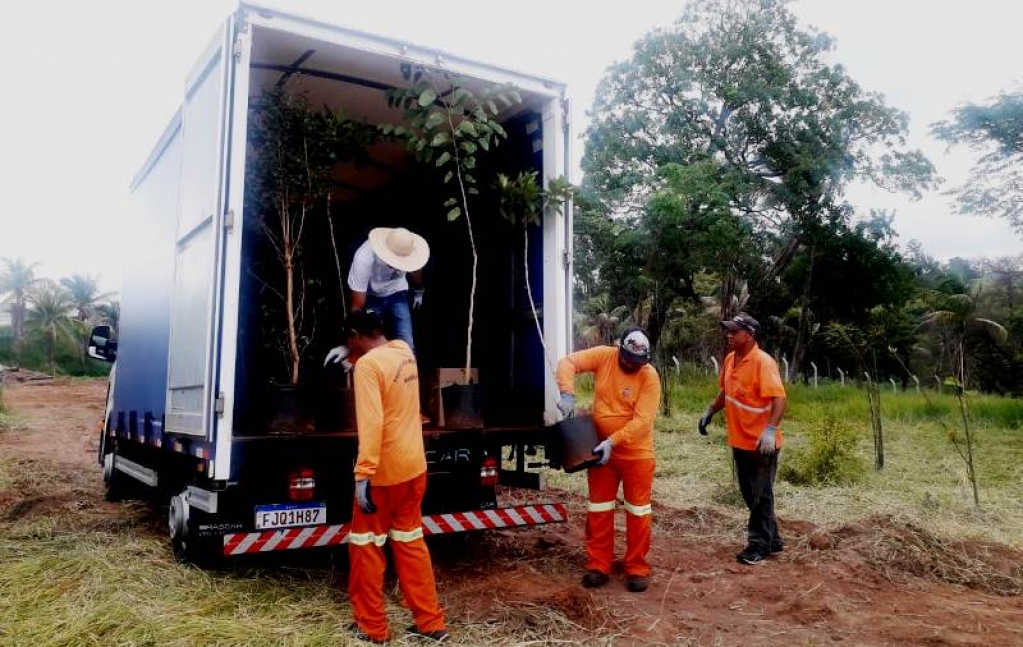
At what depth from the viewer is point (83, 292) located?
4306 centimetres

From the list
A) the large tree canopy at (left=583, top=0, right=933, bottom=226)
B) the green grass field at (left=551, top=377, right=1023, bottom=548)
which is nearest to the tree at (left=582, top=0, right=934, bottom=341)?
the large tree canopy at (left=583, top=0, right=933, bottom=226)

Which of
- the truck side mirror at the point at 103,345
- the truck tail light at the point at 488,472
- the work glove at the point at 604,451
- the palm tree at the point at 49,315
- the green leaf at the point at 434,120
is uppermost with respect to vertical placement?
the palm tree at the point at 49,315

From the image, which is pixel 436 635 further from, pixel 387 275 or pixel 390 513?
pixel 387 275

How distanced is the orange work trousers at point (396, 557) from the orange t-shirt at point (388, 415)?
96 millimetres

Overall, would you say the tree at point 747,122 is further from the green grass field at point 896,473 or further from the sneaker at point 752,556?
the sneaker at point 752,556

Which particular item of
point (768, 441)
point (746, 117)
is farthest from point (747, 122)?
point (768, 441)

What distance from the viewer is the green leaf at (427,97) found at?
519cm

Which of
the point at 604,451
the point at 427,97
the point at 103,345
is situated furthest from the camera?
the point at 103,345

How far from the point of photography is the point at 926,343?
34844 millimetres

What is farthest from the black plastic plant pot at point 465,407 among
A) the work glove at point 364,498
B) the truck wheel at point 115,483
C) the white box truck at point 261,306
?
the truck wheel at point 115,483

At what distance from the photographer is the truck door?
4.21 m

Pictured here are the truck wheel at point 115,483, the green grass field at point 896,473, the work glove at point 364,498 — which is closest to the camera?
the work glove at point 364,498

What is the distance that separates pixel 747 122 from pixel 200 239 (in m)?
19.6

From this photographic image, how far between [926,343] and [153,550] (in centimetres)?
3551
